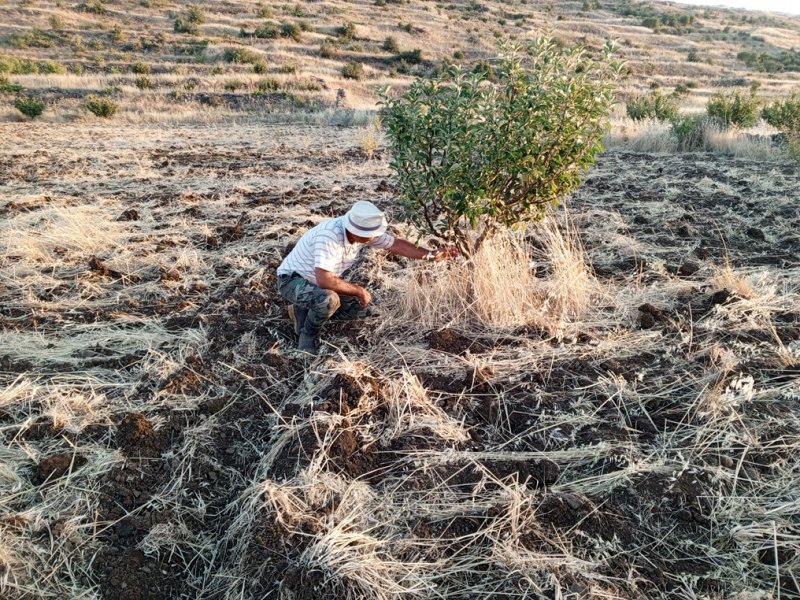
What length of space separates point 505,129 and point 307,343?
197cm

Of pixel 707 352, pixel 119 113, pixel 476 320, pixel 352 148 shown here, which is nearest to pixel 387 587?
pixel 476 320

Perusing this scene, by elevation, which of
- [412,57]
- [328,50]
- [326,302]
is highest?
[328,50]

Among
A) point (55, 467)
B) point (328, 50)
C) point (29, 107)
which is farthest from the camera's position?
point (328, 50)

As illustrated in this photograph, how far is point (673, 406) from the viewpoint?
2697mm

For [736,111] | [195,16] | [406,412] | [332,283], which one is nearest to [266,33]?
[195,16]

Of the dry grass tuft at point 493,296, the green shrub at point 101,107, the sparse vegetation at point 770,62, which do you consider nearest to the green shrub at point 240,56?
the green shrub at point 101,107

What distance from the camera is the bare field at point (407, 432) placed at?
1.94 meters

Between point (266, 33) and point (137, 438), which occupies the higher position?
point (266, 33)

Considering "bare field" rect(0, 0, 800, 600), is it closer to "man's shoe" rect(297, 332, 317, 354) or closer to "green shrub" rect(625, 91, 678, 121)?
"man's shoe" rect(297, 332, 317, 354)

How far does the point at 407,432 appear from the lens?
2.61m

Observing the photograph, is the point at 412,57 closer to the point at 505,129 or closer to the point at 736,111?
the point at 736,111

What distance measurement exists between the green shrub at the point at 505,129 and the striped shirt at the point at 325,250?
20.6 inches

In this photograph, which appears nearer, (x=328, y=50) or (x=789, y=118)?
(x=789, y=118)

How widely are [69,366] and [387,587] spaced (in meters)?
2.63
